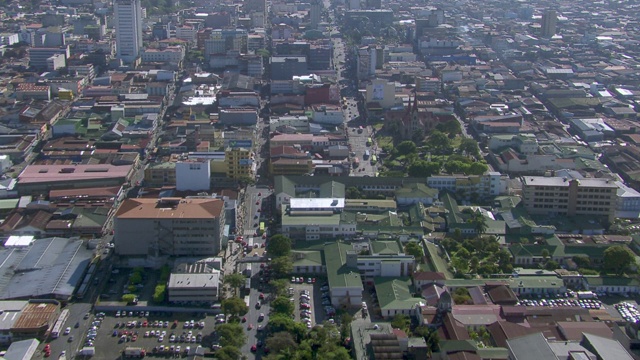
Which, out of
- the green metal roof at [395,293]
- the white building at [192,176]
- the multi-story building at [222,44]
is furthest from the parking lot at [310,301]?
the multi-story building at [222,44]

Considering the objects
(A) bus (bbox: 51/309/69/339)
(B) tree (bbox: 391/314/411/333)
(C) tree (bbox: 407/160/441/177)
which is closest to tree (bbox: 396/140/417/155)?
(C) tree (bbox: 407/160/441/177)

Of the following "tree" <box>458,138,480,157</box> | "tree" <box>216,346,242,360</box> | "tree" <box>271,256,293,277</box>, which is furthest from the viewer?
"tree" <box>458,138,480,157</box>

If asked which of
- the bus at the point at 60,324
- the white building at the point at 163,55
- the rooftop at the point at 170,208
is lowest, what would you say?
the bus at the point at 60,324

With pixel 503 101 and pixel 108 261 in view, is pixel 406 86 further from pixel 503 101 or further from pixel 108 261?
pixel 108 261

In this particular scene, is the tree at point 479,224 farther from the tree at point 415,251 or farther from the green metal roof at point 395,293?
the green metal roof at point 395,293

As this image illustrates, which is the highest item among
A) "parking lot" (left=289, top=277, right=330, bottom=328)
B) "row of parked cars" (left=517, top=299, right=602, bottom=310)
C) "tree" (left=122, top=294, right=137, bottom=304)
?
"row of parked cars" (left=517, top=299, right=602, bottom=310)

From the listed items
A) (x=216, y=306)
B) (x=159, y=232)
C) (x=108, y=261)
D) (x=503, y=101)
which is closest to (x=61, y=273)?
(x=108, y=261)

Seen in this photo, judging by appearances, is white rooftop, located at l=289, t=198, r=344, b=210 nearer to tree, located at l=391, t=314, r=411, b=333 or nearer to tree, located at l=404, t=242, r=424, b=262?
tree, located at l=404, t=242, r=424, b=262

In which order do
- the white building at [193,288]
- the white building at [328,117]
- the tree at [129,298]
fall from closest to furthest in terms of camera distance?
the tree at [129,298], the white building at [193,288], the white building at [328,117]
